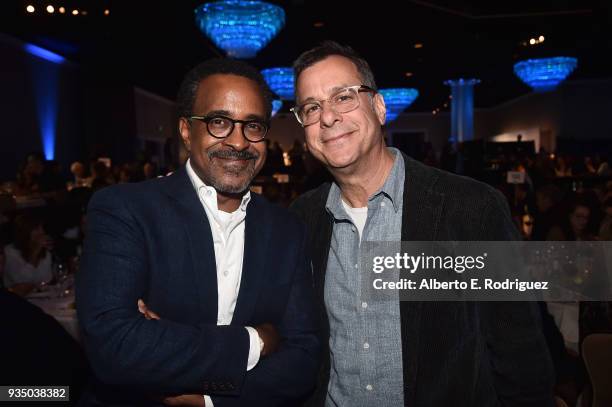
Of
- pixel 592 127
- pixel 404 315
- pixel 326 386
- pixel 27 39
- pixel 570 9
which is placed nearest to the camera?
pixel 404 315

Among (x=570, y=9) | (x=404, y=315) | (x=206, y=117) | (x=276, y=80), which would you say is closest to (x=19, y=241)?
(x=206, y=117)

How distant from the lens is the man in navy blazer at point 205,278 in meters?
1.41

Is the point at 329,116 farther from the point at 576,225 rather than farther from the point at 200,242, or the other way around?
the point at 576,225

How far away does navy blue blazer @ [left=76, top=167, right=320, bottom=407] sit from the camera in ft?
4.59

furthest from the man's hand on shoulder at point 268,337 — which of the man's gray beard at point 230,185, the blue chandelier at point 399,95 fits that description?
the blue chandelier at point 399,95

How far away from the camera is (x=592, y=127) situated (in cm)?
1670

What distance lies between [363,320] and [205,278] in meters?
0.57

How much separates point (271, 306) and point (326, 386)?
38 centimetres

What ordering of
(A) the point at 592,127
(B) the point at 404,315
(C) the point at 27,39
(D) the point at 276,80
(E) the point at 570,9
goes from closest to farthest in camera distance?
(B) the point at 404,315, (E) the point at 570,9, (C) the point at 27,39, (D) the point at 276,80, (A) the point at 592,127

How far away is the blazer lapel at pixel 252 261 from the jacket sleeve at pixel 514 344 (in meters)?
0.74

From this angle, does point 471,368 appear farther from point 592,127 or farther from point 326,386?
point 592,127

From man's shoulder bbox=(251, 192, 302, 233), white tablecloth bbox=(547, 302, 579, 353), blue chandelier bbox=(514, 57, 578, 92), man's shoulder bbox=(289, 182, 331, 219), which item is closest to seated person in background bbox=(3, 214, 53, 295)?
man's shoulder bbox=(289, 182, 331, 219)

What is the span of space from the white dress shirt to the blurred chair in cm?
219

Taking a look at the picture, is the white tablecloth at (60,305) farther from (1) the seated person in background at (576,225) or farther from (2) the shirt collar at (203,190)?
(1) the seated person in background at (576,225)
